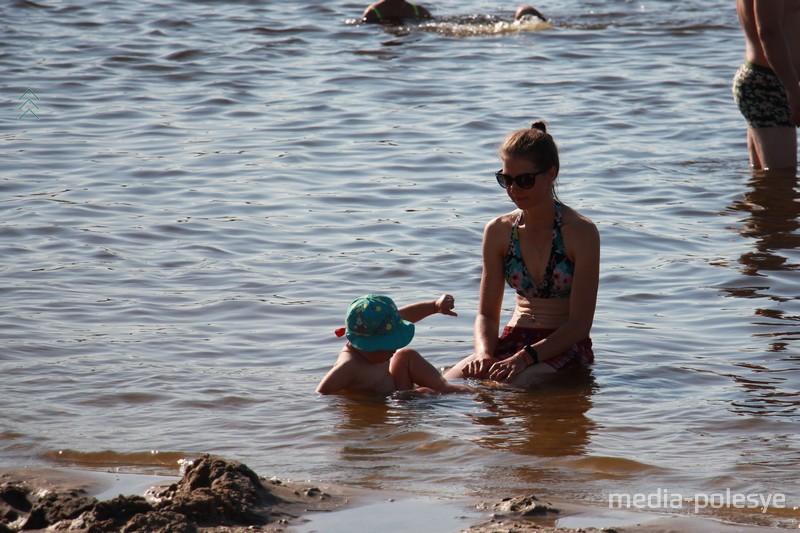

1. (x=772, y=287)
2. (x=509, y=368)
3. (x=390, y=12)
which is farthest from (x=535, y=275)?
(x=390, y=12)

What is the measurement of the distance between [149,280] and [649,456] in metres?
3.73

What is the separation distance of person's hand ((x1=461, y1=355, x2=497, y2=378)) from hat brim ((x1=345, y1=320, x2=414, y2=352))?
421 millimetres

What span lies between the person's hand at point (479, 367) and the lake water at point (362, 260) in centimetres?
18

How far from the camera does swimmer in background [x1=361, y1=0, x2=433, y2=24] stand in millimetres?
18312

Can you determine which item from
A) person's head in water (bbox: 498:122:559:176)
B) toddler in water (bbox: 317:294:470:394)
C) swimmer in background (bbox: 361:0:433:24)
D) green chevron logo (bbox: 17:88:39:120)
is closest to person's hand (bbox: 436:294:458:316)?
toddler in water (bbox: 317:294:470:394)

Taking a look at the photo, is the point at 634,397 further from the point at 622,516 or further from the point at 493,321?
the point at 622,516

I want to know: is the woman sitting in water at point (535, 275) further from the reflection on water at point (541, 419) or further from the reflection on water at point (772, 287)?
the reflection on water at point (772, 287)

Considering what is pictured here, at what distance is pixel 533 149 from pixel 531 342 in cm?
104

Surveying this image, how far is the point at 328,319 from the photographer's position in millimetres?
A: 6617

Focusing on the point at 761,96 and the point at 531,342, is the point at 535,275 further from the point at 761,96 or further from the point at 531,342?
the point at 761,96

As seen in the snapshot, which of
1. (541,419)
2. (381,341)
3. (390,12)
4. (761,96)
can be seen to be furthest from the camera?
(390,12)

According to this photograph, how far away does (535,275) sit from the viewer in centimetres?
567

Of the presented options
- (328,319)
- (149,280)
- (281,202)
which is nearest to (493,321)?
(328,319)

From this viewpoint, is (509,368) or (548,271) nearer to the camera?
(509,368)
